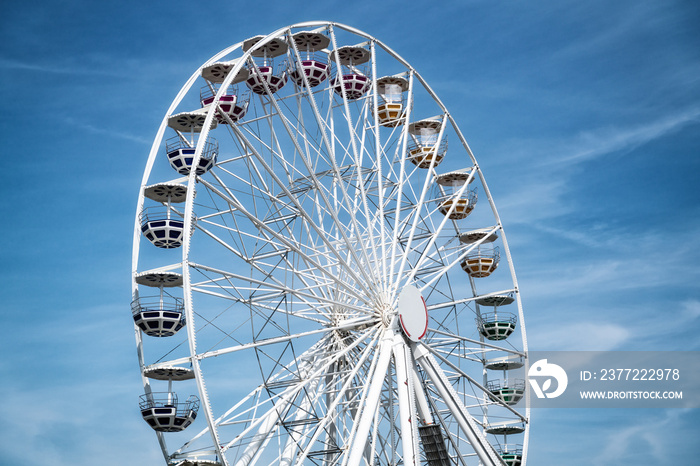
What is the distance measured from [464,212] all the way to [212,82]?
9.91m

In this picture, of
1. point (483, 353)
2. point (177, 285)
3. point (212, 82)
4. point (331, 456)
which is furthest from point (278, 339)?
point (483, 353)

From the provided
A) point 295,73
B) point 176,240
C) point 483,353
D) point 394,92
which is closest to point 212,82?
point 295,73

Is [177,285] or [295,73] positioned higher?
[295,73]

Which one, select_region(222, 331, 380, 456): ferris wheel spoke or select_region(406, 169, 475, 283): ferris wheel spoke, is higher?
select_region(406, 169, 475, 283): ferris wheel spoke

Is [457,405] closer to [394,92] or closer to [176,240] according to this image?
[176,240]

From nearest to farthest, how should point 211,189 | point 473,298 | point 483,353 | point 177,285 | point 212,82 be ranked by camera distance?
point 211,189 → point 177,285 → point 212,82 → point 473,298 → point 483,353

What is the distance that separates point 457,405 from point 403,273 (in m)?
3.80

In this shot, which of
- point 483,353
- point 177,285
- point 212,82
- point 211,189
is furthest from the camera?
point 483,353

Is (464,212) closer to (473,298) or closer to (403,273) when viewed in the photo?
(473,298)

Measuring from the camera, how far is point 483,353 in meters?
31.7

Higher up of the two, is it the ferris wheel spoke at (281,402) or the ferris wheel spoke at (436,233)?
the ferris wheel spoke at (436,233)

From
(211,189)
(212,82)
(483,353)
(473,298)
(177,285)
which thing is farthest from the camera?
(483,353)

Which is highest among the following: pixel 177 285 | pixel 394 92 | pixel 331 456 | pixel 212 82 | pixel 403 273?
pixel 394 92

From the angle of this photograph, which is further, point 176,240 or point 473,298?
point 473,298
